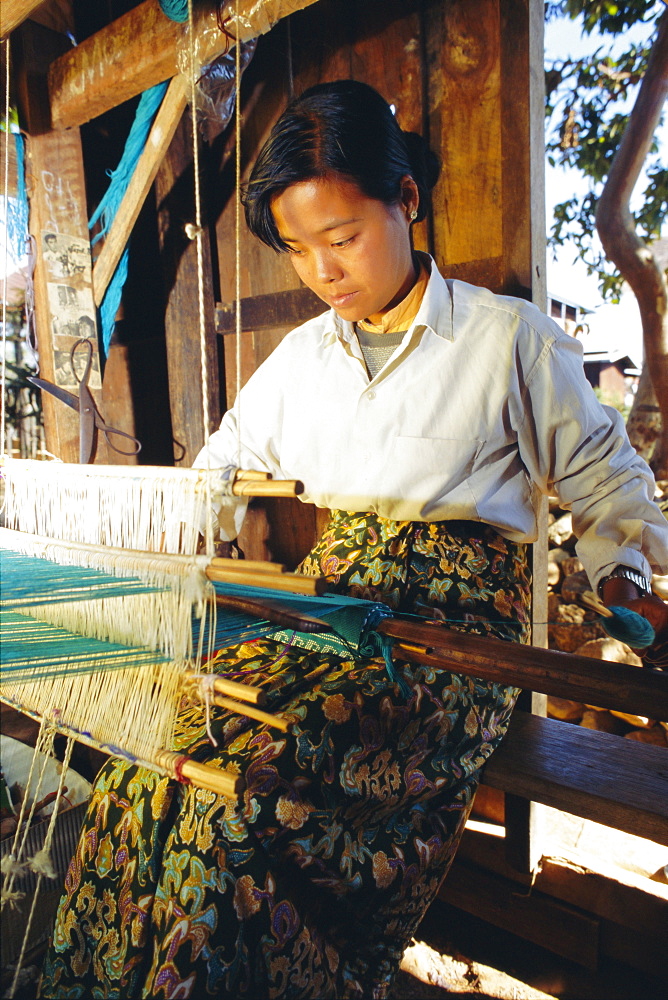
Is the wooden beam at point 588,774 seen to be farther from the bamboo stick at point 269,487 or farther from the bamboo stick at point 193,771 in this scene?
the bamboo stick at point 269,487

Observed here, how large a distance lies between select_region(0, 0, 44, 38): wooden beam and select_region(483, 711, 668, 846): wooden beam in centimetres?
234

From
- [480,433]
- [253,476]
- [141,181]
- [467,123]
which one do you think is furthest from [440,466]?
[141,181]

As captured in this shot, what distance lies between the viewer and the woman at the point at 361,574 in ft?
3.39

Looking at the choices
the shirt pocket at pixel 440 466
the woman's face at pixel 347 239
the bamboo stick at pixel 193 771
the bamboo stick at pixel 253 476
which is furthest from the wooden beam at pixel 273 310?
the bamboo stick at pixel 193 771

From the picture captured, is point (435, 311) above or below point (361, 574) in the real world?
above

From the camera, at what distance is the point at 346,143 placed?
1.33 metres

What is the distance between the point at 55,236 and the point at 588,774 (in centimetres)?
250

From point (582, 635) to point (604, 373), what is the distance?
5.28 meters

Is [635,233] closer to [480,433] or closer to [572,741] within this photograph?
[480,433]

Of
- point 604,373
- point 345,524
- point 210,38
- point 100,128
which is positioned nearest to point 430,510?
point 345,524

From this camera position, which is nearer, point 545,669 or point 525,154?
point 545,669

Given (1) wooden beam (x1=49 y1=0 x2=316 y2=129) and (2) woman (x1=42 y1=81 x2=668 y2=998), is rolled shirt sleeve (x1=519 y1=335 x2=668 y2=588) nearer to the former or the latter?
(2) woman (x1=42 y1=81 x2=668 y2=998)

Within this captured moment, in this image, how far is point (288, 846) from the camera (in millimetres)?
1042

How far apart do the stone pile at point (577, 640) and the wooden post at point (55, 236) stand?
226 centimetres
